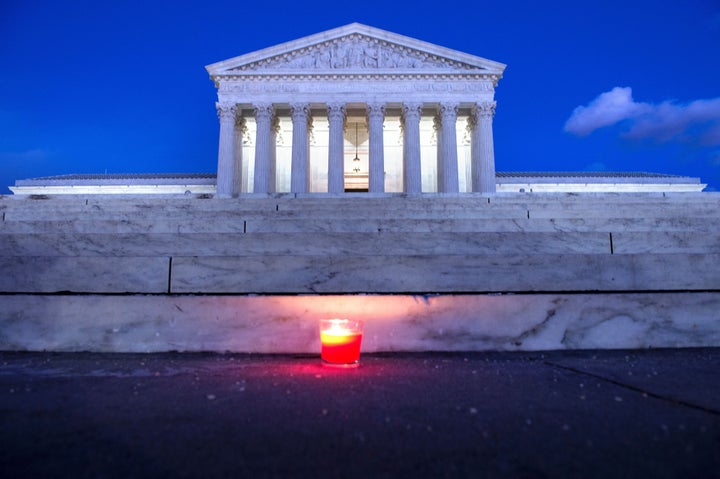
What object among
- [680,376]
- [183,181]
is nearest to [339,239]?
[680,376]

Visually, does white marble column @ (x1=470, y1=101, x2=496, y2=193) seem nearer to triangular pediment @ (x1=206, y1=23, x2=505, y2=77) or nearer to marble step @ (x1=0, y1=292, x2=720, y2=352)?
triangular pediment @ (x1=206, y1=23, x2=505, y2=77)

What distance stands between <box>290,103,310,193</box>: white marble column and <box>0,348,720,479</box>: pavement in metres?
24.4

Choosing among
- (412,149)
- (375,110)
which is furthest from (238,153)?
(412,149)

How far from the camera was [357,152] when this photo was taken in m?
35.6

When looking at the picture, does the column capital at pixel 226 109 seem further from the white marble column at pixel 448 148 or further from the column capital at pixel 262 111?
the white marble column at pixel 448 148

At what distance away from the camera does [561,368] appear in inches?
125

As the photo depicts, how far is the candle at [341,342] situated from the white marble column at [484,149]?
83.8 feet

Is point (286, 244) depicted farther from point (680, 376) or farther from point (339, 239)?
point (680, 376)

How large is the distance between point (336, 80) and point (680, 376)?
91.9 ft

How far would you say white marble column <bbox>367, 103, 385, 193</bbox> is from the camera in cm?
2677

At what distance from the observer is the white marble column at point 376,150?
2677 cm

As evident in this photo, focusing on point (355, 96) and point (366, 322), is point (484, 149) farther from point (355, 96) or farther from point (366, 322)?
point (366, 322)

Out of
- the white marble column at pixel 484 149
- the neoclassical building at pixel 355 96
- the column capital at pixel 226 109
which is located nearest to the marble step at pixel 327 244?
the neoclassical building at pixel 355 96

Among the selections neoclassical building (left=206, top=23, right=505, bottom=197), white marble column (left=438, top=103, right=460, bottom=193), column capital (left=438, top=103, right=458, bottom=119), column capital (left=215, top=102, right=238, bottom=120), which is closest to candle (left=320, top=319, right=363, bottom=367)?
neoclassical building (left=206, top=23, right=505, bottom=197)
